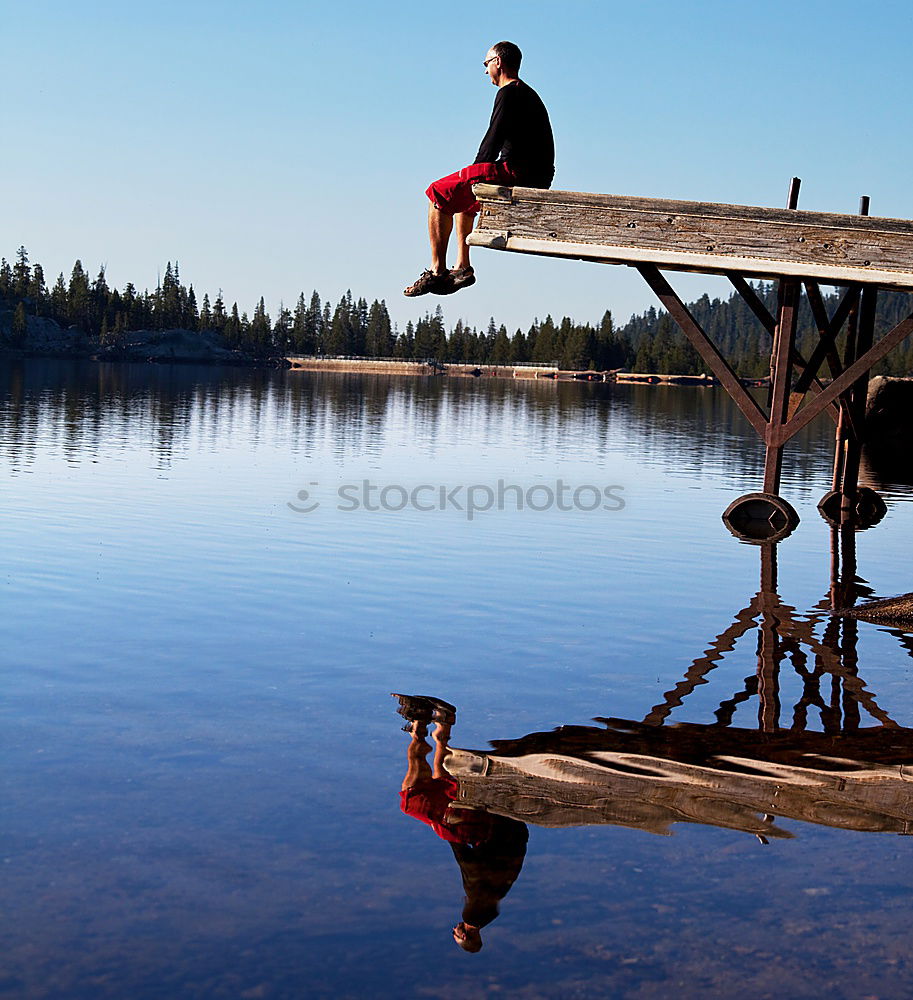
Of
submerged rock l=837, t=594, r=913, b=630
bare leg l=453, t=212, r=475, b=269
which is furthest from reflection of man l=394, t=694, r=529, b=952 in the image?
bare leg l=453, t=212, r=475, b=269

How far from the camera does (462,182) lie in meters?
13.4

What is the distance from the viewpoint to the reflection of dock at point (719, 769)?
19.7 ft

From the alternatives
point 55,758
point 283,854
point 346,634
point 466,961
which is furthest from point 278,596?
point 466,961

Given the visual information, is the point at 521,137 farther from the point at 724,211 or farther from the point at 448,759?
the point at 448,759

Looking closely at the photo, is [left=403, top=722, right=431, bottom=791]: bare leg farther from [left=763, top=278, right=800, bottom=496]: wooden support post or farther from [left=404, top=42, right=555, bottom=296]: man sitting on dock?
[left=763, top=278, right=800, bottom=496]: wooden support post

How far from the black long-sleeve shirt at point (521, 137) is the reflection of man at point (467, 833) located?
7132 millimetres

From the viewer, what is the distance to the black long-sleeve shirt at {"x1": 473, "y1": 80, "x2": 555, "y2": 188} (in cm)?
1219

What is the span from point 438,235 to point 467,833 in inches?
339

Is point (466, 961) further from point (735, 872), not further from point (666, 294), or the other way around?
point (666, 294)

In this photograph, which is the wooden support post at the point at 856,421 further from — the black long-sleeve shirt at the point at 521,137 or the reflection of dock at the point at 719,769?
the reflection of dock at the point at 719,769

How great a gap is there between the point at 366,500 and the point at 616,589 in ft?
27.2

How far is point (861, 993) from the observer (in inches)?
172

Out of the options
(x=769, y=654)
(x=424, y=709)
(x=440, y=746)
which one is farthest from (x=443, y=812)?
(x=769, y=654)

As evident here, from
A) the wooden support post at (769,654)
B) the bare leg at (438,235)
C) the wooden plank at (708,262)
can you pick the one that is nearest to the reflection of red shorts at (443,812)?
the wooden support post at (769,654)
